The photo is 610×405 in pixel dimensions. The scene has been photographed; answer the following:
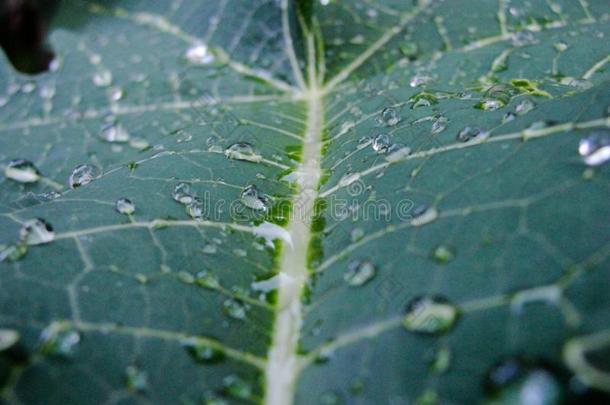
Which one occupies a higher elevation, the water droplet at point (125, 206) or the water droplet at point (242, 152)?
the water droplet at point (242, 152)

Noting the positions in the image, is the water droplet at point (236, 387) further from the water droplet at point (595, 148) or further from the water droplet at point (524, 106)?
the water droplet at point (524, 106)

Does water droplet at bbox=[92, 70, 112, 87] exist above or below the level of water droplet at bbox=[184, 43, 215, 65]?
below

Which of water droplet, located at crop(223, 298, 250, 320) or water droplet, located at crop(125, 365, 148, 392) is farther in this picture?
water droplet, located at crop(223, 298, 250, 320)

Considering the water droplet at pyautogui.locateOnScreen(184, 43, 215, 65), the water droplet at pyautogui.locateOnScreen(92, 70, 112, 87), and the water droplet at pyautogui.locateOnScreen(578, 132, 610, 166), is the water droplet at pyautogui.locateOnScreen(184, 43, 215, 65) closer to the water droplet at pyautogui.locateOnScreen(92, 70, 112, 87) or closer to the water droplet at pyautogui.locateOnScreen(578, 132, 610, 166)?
the water droplet at pyautogui.locateOnScreen(92, 70, 112, 87)

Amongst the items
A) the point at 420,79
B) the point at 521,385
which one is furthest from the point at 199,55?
the point at 521,385

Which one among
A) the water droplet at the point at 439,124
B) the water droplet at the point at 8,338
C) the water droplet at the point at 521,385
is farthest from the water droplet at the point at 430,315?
the water droplet at the point at 8,338

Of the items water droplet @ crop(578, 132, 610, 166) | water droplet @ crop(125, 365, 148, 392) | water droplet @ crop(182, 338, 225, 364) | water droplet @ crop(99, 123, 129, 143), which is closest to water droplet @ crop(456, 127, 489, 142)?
water droplet @ crop(578, 132, 610, 166)

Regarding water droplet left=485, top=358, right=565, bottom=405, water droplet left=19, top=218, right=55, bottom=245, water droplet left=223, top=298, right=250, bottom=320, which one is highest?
water droplet left=19, top=218, right=55, bottom=245
